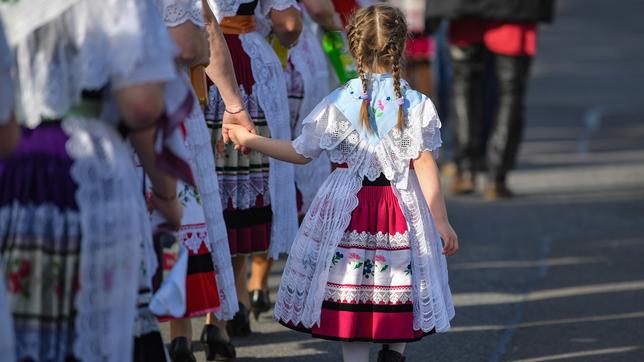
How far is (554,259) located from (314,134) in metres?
3.48

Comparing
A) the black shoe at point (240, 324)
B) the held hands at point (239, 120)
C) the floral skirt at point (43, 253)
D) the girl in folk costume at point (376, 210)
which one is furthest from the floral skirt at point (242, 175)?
the floral skirt at point (43, 253)

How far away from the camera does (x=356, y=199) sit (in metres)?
4.70

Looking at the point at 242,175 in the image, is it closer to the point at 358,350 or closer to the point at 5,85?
the point at 358,350

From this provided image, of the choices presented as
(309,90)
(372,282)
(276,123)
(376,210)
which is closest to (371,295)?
(372,282)

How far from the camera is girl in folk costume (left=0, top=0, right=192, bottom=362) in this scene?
332 cm

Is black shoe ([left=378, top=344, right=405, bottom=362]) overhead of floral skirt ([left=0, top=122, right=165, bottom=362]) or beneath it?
beneath

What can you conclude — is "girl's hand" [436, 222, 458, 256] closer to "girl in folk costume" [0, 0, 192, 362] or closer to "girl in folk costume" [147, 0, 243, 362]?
"girl in folk costume" [147, 0, 243, 362]

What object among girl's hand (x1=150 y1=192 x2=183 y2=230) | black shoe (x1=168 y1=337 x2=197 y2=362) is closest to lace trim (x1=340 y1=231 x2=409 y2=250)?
black shoe (x1=168 y1=337 x2=197 y2=362)

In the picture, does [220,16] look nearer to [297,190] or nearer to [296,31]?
[296,31]

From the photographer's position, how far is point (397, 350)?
479cm

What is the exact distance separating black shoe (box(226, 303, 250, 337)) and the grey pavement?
0.05 m

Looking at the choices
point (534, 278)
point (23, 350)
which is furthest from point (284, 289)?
point (534, 278)

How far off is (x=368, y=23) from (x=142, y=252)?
4.81 ft

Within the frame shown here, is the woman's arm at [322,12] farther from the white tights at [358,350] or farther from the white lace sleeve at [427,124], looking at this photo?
the white tights at [358,350]
